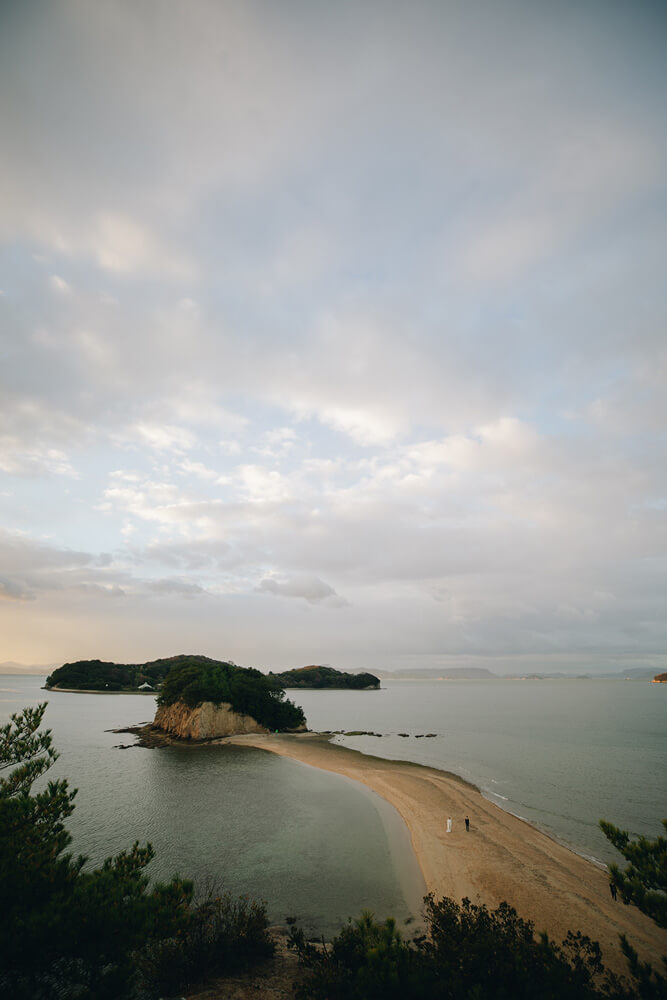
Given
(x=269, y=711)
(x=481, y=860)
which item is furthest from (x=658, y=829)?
(x=269, y=711)

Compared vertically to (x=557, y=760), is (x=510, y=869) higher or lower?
Answer: higher

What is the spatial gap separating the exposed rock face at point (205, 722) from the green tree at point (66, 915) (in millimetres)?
62555

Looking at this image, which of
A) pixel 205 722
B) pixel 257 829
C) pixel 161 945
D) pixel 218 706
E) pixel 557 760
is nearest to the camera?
pixel 161 945

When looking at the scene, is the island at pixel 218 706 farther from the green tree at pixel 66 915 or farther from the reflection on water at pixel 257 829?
the green tree at pixel 66 915

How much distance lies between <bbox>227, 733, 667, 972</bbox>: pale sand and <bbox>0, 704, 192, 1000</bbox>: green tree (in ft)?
60.7

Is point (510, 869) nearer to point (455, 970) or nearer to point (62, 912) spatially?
point (455, 970)

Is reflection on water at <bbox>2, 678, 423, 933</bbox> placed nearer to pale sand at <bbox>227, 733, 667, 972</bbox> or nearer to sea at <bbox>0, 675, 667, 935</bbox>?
sea at <bbox>0, 675, 667, 935</bbox>

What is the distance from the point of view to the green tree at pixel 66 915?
28.7 feet

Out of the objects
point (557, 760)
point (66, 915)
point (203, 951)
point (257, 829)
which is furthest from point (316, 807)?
point (557, 760)

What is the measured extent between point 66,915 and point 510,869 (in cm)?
2547

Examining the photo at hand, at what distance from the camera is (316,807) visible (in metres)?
36.2

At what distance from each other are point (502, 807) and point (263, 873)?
23.5m

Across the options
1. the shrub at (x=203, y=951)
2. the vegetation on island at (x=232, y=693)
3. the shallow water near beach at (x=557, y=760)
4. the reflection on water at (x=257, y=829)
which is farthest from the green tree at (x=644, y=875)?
the vegetation on island at (x=232, y=693)

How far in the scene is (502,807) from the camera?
120 ft
